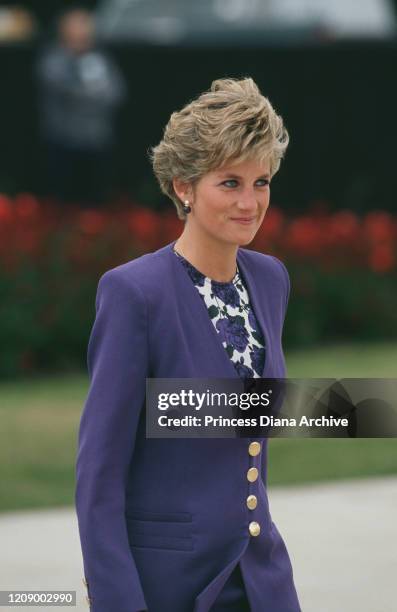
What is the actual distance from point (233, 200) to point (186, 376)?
1.14 ft

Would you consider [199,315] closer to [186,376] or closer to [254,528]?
[186,376]

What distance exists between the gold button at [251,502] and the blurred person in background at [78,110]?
371 inches

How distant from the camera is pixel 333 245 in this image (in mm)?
11781

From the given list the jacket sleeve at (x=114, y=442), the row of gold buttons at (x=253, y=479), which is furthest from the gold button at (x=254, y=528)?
the jacket sleeve at (x=114, y=442)

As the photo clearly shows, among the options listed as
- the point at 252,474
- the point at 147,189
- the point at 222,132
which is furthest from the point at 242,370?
the point at 147,189

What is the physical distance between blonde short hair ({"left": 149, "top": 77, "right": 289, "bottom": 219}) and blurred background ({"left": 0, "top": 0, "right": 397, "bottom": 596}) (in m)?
5.64

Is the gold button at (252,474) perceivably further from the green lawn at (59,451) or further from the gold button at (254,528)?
the green lawn at (59,451)

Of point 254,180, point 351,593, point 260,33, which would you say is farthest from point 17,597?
point 260,33

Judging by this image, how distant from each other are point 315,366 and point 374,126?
4.41 m

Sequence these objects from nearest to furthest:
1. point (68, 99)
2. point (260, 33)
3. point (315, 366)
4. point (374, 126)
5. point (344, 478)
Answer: point (344, 478), point (315, 366), point (68, 99), point (374, 126), point (260, 33)

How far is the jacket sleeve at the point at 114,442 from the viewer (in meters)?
2.86

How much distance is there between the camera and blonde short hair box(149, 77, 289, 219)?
2889 mm

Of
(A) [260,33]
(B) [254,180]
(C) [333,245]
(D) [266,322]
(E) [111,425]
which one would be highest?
(A) [260,33]

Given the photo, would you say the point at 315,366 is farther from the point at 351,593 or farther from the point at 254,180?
the point at 254,180
